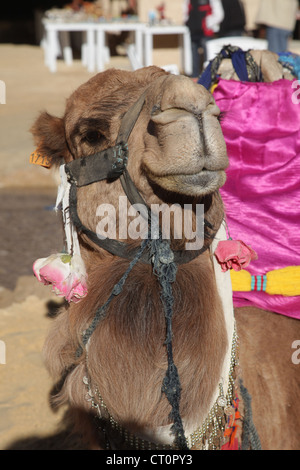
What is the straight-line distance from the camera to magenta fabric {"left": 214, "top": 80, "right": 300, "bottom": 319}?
2.30m

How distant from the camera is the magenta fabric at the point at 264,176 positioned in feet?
7.55

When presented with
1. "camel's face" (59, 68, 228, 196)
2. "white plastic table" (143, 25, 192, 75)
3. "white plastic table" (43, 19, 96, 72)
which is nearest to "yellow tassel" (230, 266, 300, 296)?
"camel's face" (59, 68, 228, 196)

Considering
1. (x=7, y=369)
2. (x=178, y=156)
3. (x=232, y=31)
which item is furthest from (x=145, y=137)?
(x=232, y=31)

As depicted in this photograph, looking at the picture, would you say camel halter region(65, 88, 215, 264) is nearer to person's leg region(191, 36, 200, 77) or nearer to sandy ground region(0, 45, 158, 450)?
sandy ground region(0, 45, 158, 450)

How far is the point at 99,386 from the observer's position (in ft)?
6.21

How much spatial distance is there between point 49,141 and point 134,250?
1.88 feet

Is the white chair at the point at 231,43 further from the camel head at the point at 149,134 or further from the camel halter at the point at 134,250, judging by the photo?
the camel halter at the point at 134,250

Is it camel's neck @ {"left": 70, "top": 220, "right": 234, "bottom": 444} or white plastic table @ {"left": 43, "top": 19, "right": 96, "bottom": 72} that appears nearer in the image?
camel's neck @ {"left": 70, "top": 220, "right": 234, "bottom": 444}

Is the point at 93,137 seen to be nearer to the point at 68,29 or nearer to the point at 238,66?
the point at 238,66

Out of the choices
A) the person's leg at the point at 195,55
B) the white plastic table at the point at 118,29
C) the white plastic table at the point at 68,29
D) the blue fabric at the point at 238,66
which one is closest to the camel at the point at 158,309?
the blue fabric at the point at 238,66

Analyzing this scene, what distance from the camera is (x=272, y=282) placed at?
2.20 meters

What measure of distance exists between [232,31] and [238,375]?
7.39m

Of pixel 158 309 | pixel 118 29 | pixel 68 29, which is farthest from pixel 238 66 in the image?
pixel 68 29
